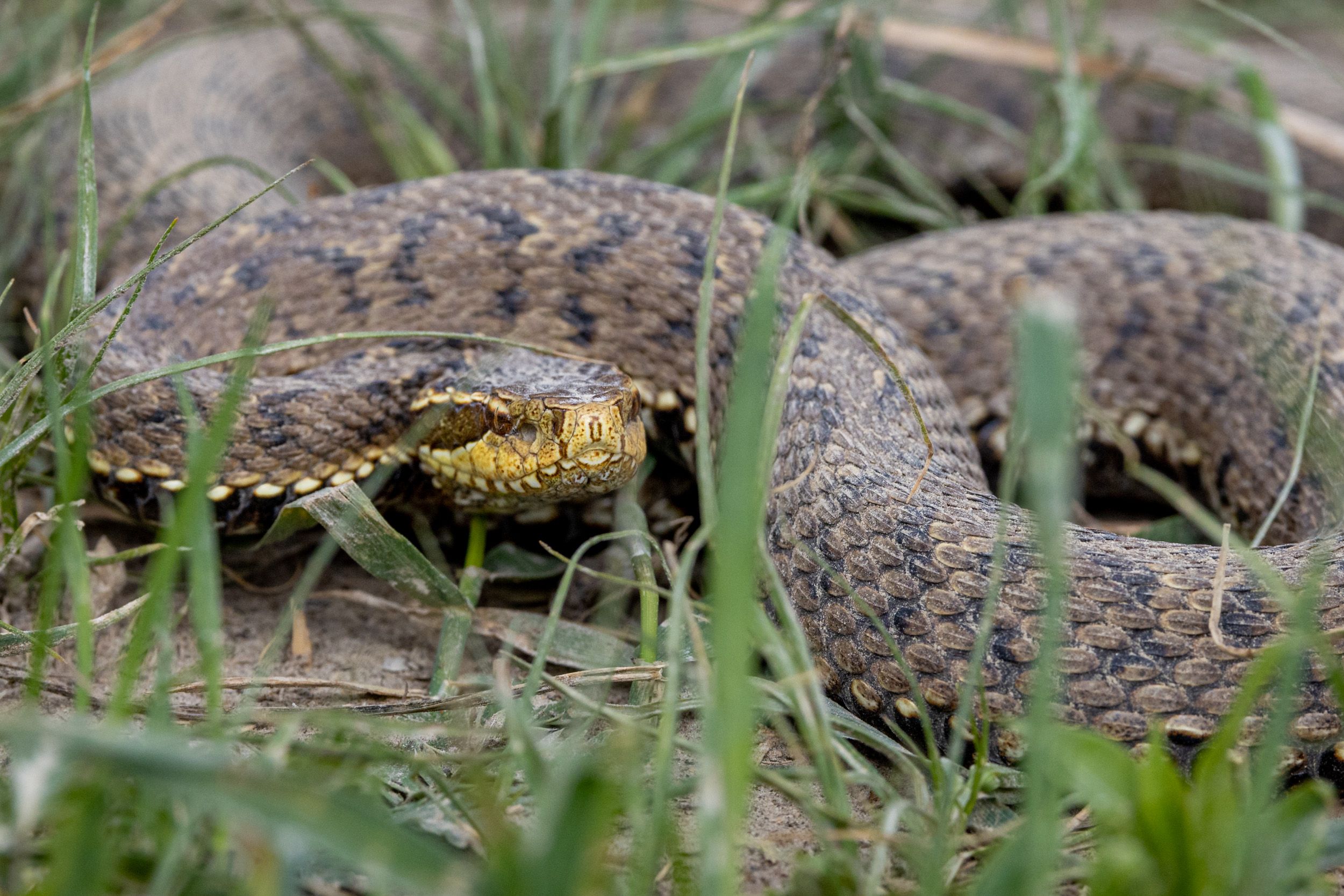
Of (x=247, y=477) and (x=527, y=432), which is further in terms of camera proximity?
(x=247, y=477)

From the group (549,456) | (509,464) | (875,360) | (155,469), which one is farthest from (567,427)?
(155,469)

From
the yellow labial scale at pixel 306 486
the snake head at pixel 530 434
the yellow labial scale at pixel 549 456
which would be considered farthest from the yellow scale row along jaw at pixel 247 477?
the yellow labial scale at pixel 549 456

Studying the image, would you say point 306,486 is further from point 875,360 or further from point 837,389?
point 875,360

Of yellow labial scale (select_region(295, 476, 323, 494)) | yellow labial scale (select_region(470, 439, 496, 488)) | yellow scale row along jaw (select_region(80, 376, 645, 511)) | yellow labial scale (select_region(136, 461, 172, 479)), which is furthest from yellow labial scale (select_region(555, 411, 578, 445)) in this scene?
yellow labial scale (select_region(136, 461, 172, 479))

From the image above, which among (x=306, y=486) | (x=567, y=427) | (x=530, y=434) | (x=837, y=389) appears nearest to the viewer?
(x=567, y=427)

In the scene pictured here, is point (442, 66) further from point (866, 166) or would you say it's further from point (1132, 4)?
point (1132, 4)

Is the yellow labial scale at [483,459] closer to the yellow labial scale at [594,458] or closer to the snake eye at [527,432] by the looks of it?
the snake eye at [527,432]

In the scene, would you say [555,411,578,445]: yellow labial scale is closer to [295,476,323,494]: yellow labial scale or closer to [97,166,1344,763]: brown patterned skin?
[97,166,1344,763]: brown patterned skin
